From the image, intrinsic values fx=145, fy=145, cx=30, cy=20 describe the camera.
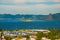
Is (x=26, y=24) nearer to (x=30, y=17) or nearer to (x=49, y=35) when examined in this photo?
(x=30, y=17)

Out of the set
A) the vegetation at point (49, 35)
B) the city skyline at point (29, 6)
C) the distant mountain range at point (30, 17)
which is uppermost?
the city skyline at point (29, 6)

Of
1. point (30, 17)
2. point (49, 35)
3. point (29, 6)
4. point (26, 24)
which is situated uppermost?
point (29, 6)

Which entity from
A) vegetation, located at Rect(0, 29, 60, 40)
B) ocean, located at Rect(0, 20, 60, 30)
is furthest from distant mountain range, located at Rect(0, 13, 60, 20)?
vegetation, located at Rect(0, 29, 60, 40)

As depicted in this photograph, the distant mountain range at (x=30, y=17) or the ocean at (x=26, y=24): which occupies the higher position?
the distant mountain range at (x=30, y=17)

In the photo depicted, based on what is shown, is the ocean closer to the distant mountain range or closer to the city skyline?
the distant mountain range

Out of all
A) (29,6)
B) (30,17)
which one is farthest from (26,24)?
(29,6)

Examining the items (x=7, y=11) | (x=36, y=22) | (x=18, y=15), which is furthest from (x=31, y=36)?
(x=7, y=11)

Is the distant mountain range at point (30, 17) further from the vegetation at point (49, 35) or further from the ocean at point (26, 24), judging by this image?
the vegetation at point (49, 35)

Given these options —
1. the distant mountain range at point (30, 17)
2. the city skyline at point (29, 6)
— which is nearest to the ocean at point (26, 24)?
the distant mountain range at point (30, 17)
